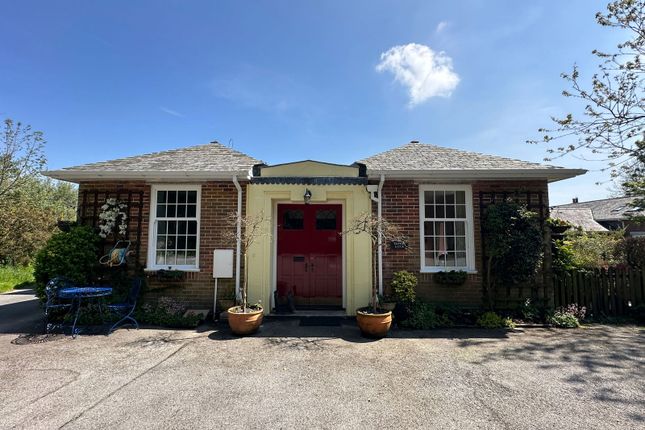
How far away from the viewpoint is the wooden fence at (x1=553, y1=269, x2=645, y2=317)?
7.84 m

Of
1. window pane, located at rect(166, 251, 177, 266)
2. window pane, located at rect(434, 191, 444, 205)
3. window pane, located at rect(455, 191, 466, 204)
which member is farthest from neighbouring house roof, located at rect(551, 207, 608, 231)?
window pane, located at rect(166, 251, 177, 266)

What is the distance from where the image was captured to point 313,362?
16.5 feet

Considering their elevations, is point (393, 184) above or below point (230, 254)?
above

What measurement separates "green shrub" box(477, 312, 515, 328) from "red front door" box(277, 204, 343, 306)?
3616 mm

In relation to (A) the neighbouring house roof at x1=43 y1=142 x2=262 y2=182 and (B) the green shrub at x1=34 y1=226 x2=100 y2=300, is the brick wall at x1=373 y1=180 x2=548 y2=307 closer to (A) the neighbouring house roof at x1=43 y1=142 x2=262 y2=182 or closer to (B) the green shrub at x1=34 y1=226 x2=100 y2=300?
(A) the neighbouring house roof at x1=43 y1=142 x2=262 y2=182

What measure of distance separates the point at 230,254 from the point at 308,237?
7.86 feet

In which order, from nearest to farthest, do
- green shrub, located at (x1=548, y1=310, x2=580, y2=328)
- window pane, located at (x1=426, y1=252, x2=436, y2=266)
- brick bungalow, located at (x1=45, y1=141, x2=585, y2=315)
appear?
green shrub, located at (x1=548, y1=310, x2=580, y2=328) → brick bungalow, located at (x1=45, y1=141, x2=585, y2=315) → window pane, located at (x1=426, y1=252, x2=436, y2=266)

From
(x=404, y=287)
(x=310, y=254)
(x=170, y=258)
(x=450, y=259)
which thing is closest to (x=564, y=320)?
(x=450, y=259)

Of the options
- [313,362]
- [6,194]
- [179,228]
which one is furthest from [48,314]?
[6,194]

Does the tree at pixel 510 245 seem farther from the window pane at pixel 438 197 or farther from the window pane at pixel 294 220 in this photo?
the window pane at pixel 294 220

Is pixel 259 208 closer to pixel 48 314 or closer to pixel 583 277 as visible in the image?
pixel 48 314

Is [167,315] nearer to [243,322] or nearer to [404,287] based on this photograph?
[243,322]

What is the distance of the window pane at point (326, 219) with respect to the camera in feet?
30.4

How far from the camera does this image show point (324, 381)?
4.36 metres
